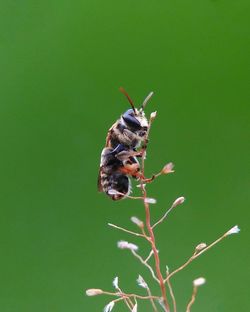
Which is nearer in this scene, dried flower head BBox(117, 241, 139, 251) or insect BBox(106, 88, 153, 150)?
dried flower head BBox(117, 241, 139, 251)

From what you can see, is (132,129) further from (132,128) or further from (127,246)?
(127,246)

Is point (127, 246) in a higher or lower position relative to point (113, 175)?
lower

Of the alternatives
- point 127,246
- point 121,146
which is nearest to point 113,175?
point 121,146

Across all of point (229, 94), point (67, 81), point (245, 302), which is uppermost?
point (67, 81)

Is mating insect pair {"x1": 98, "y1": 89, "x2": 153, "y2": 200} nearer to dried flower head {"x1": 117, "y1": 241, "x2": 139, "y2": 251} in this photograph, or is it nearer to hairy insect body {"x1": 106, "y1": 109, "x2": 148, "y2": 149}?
hairy insect body {"x1": 106, "y1": 109, "x2": 148, "y2": 149}

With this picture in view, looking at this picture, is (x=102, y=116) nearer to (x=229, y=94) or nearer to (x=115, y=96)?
(x=115, y=96)

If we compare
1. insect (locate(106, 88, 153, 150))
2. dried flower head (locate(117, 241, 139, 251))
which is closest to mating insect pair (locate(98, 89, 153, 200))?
insect (locate(106, 88, 153, 150))

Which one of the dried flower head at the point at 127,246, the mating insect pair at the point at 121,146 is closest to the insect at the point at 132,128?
the mating insect pair at the point at 121,146

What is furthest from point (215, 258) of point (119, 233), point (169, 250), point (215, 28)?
point (215, 28)

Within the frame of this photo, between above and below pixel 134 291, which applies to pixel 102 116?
above
